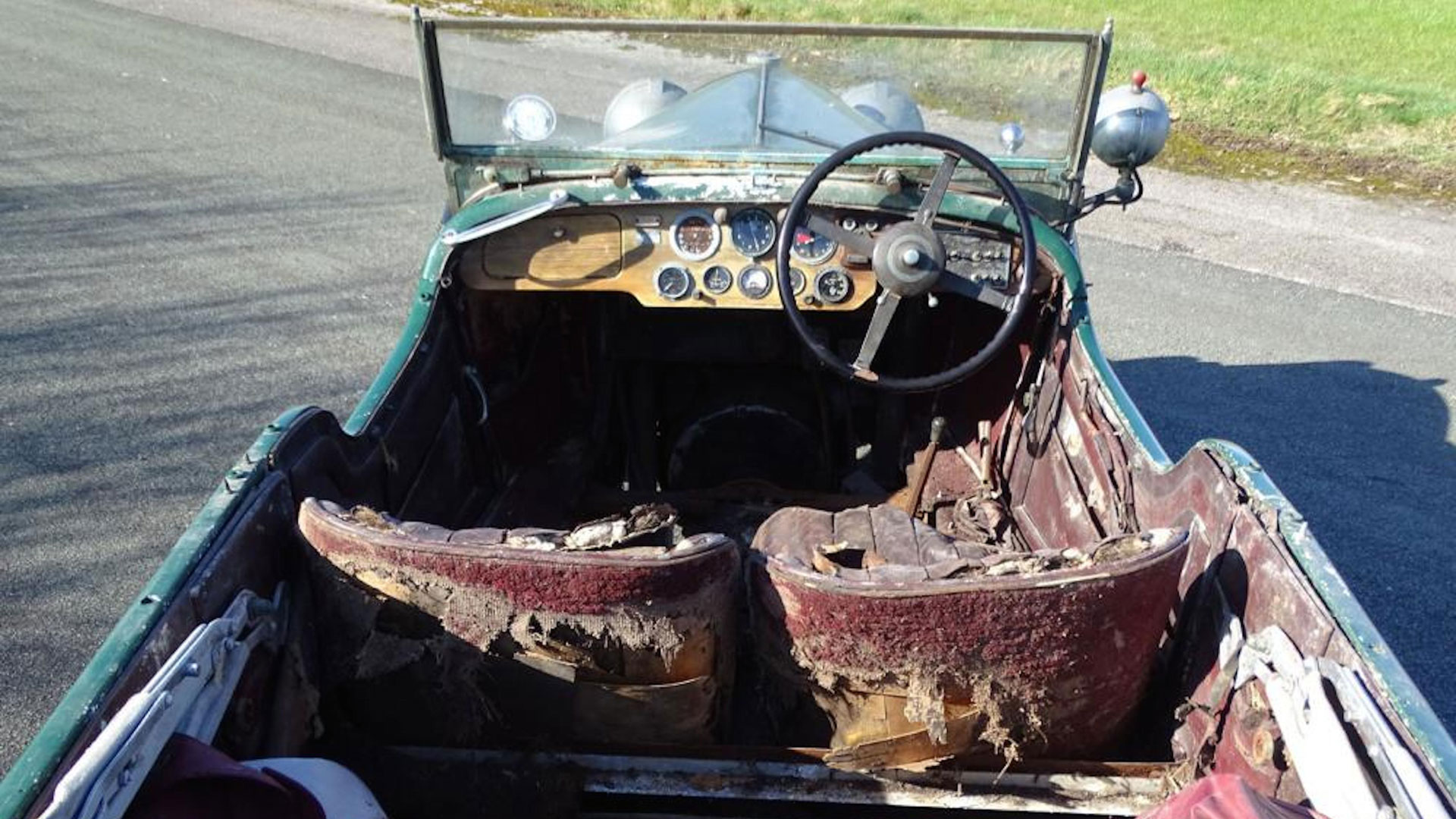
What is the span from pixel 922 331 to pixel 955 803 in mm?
1986

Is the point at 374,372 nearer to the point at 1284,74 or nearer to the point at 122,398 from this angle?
the point at 122,398

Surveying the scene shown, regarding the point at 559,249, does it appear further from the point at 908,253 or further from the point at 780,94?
the point at 908,253

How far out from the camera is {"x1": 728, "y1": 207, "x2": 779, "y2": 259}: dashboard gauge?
3.02 metres

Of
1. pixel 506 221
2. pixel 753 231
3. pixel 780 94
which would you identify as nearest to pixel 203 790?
pixel 506 221

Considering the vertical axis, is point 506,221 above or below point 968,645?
above

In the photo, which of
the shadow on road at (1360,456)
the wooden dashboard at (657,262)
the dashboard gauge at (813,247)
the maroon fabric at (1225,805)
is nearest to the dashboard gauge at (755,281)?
the wooden dashboard at (657,262)

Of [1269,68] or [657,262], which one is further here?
[1269,68]

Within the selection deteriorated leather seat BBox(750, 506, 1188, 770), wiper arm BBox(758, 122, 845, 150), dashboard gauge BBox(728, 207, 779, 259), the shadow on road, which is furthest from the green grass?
deteriorated leather seat BBox(750, 506, 1188, 770)

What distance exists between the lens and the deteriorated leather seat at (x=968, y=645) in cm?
186

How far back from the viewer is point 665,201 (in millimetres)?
2947

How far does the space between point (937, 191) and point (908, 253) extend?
20 cm

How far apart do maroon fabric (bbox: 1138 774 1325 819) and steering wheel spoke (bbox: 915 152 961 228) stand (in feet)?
5.23

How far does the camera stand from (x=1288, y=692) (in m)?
1.84

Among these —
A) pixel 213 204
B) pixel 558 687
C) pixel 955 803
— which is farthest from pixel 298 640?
pixel 213 204
